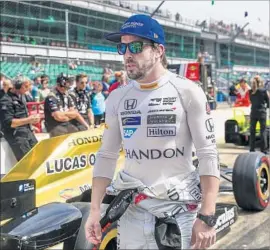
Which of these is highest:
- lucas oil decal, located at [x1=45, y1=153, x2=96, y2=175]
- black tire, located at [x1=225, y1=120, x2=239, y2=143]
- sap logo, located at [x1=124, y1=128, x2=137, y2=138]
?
sap logo, located at [x1=124, y1=128, x2=137, y2=138]

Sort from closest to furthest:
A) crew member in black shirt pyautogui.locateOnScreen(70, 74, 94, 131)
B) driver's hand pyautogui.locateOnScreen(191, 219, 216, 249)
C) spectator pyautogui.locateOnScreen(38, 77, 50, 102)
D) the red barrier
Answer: driver's hand pyautogui.locateOnScreen(191, 219, 216, 249) → crew member in black shirt pyautogui.locateOnScreen(70, 74, 94, 131) → the red barrier → spectator pyautogui.locateOnScreen(38, 77, 50, 102)

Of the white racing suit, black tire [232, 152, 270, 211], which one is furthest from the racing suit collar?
black tire [232, 152, 270, 211]

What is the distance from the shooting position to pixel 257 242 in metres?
4.05

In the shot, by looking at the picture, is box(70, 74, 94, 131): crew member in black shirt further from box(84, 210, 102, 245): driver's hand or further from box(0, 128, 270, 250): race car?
box(84, 210, 102, 245): driver's hand

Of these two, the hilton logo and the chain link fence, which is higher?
the chain link fence

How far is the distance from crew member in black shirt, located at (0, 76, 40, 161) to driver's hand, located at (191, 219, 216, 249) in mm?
3958

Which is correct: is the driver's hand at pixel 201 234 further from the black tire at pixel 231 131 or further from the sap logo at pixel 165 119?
the black tire at pixel 231 131

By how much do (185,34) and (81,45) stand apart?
18.4 feet

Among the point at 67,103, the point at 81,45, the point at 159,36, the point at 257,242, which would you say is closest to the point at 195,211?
the point at 159,36

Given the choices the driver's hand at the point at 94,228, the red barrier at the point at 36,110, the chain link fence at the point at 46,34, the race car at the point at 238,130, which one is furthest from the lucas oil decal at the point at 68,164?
the race car at the point at 238,130

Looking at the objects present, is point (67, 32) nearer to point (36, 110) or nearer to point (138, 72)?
point (36, 110)

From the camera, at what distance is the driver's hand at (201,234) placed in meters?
1.92

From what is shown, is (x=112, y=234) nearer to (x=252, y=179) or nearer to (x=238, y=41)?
(x=252, y=179)

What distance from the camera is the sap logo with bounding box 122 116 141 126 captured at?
6.91ft
